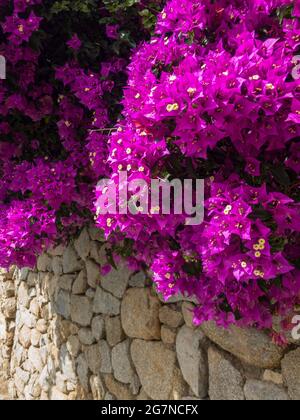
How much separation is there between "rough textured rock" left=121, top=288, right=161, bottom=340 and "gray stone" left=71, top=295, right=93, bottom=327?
1.32ft

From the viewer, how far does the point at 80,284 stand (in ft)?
9.39

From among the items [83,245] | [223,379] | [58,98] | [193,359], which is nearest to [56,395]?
[83,245]

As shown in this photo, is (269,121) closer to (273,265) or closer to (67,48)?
(273,265)

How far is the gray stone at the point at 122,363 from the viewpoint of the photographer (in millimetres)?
2436

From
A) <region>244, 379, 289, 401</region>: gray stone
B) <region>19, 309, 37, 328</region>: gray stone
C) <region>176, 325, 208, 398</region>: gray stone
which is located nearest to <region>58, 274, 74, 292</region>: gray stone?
<region>19, 309, 37, 328</region>: gray stone

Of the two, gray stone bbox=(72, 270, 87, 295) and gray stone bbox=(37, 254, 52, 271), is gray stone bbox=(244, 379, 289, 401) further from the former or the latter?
gray stone bbox=(37, 254, 52, 271)

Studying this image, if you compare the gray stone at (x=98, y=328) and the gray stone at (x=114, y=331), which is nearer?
the gray stone at (x=114, y=331)

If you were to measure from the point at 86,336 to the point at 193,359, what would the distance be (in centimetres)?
102

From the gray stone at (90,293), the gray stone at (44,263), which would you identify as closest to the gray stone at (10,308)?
the gray stone at (44,263)

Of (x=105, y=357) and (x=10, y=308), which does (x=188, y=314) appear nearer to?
(x=105, y=357)

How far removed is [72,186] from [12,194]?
0.54 metres

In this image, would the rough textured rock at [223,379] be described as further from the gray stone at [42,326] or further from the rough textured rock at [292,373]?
the gray stone at [42,326]

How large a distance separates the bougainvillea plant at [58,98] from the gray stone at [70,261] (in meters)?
0.66
